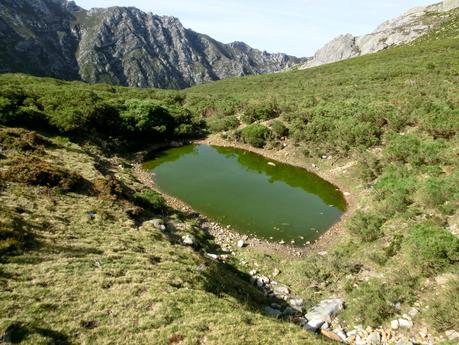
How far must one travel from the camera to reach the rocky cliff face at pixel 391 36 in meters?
133

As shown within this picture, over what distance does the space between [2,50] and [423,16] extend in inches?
7404

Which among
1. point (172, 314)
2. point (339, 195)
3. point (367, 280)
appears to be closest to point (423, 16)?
point (339, 195)

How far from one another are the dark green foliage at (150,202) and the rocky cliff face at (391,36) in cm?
13066

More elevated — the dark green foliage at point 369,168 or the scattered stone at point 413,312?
the dark green foliage at point 369,168

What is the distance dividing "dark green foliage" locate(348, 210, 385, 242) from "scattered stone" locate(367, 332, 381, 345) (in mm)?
8778

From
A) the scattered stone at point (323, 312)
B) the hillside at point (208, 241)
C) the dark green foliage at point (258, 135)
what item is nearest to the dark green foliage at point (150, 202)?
the hillside at point (208, 241)

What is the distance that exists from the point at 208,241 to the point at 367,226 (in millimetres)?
10423

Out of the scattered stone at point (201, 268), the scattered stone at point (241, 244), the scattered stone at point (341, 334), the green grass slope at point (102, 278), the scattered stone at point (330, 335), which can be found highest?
the green grass slope at point (102, 278)

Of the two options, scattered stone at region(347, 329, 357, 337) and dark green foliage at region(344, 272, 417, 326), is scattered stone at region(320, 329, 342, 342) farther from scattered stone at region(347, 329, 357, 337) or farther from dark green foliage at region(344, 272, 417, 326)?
dark green foliage at region(344, 272, 417, 326)

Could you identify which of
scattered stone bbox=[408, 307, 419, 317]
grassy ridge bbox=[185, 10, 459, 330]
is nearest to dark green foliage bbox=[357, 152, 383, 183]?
grassy ridge bbox=[185, 10, 459, 330]

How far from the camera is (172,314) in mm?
11734

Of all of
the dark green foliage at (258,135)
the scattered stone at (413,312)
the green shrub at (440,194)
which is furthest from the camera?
the dark green foliage at (258,135)

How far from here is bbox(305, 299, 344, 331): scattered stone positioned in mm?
15551

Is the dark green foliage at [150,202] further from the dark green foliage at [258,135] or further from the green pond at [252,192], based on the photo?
the dark green foliage at [258,135]
